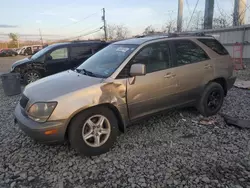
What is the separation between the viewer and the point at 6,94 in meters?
7.56

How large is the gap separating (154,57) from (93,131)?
1664 mm

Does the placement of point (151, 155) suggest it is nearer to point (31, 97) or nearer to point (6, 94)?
point (31, 97)

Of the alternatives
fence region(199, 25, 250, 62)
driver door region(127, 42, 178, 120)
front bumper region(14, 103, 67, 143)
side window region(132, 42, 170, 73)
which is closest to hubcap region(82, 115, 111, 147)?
front bumper region(14, 103, 67, 143)

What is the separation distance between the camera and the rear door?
4.18 metres

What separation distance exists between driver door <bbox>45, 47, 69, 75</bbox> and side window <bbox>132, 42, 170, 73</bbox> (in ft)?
18.9

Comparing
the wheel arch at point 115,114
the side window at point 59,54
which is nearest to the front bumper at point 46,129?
the wheel arch at point 115,114

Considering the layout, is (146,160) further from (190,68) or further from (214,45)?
(214,45)

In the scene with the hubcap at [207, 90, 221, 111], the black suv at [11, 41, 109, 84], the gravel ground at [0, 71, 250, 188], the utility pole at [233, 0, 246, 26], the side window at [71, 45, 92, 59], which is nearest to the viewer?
the gravel ground at [0, 71, 250, 188]

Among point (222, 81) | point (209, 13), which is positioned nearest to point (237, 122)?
point (222, 81)

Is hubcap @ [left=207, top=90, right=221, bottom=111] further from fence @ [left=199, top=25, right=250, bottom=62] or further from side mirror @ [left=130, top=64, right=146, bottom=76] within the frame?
fence @ [left=199, top=25, right=250, bottom=62]

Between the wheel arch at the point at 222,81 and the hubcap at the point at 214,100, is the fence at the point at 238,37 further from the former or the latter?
the hubcap at the point at 214,100

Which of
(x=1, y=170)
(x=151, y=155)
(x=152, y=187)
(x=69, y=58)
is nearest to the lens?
(x=152, y=187)

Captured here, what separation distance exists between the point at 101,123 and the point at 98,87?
1.76ft

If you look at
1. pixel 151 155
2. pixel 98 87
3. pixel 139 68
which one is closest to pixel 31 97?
pixel 98 87
